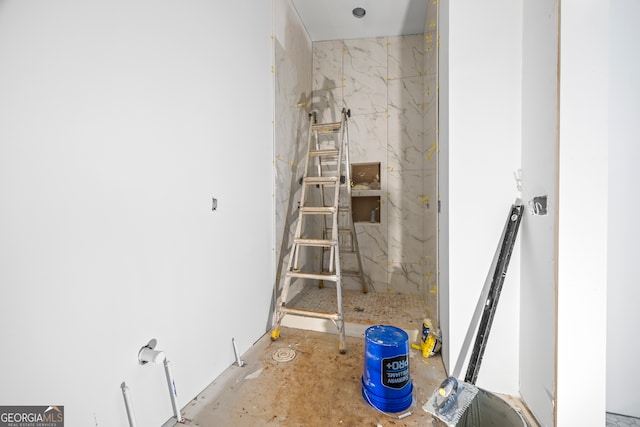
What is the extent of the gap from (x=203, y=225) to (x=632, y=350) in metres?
2.30

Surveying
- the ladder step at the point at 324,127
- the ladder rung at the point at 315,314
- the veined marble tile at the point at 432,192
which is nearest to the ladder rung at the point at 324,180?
the ladder step at the point at 324,127

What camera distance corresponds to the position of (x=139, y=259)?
1120 mm

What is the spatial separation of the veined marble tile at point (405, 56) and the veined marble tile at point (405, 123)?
8 cm

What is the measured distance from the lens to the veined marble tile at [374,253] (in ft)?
10.6

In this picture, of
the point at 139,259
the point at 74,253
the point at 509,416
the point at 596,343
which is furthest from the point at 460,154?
the point at 74,253

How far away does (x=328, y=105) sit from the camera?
332 centimetres

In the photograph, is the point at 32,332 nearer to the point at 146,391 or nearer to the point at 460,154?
the point at 146,391

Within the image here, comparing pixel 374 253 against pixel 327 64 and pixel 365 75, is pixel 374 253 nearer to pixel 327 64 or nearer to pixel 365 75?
pixel 365 75

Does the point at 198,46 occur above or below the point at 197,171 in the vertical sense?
above

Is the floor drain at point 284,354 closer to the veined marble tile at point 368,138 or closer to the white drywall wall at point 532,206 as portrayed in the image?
the white drywall wall at point 532,206

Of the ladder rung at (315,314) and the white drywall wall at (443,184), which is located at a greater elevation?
the white drywall wall at (443,184)

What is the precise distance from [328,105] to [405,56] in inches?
40.0

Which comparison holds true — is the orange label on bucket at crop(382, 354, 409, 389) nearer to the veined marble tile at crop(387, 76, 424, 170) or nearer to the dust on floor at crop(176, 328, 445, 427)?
the dust on floor at crop(176, 328, 445, 427)

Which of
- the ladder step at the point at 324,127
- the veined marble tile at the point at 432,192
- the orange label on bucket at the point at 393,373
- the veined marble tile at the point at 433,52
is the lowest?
the orange label on bucket at the point at 393,373
